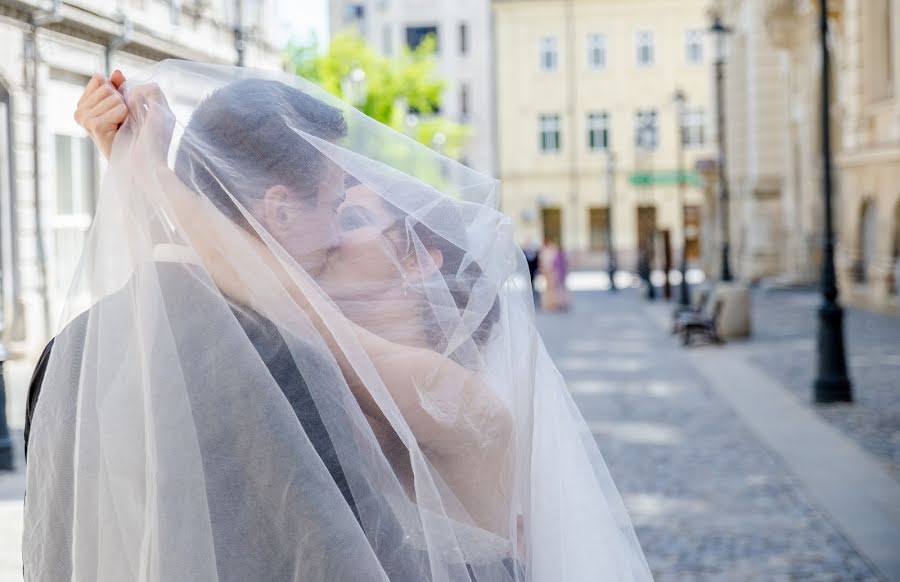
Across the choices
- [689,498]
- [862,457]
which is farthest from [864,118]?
[689,498]

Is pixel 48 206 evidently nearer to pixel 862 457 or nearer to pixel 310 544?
pixel 862 457

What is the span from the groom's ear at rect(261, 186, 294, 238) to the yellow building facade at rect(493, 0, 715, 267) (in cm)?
5748

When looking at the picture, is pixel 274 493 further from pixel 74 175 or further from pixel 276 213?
pixel 74 175

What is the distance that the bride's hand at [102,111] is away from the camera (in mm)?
2289

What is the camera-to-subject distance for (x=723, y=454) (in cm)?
1037

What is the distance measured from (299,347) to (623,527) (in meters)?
0.92

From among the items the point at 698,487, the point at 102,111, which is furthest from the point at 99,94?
the point at 698,487

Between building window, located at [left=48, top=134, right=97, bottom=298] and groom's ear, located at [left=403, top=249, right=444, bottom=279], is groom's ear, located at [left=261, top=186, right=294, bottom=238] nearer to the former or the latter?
groom's ear, located at [left=403, top=249, right=444, bottom=279]

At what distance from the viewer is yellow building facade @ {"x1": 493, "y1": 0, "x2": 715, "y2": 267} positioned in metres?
60.0

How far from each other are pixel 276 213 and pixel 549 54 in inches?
2347

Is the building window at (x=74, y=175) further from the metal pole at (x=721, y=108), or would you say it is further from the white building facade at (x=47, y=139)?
the metal pole at (x=721, y=108)

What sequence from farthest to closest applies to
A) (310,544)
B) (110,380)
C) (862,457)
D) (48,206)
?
1. (48,206)
2. (862,457)
3. (110,380)
4. (310,544)

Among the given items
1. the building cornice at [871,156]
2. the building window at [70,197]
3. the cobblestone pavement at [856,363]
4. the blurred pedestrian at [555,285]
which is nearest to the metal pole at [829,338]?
the cobblestone pavement at [856,363]

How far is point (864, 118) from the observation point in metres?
23.6
